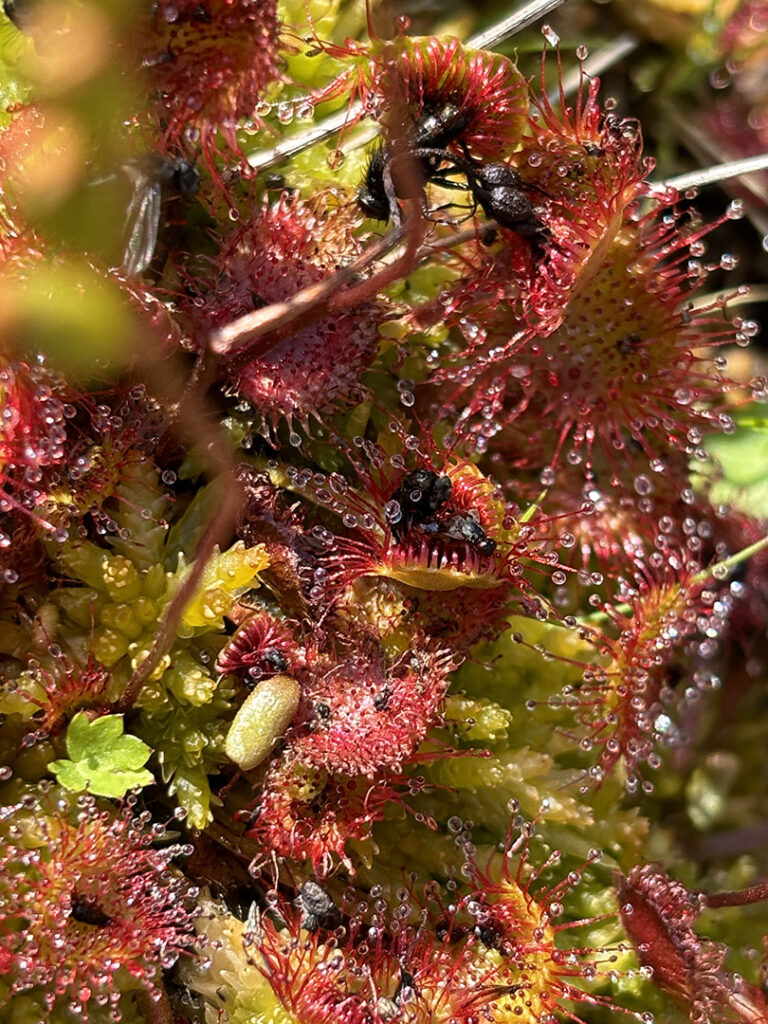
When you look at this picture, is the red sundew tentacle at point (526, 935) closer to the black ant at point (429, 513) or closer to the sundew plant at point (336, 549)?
the sundew plant at point (336, 549)

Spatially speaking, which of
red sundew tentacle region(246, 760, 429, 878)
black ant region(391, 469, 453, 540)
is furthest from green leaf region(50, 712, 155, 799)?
black ant region(391, 469, 453, 540)

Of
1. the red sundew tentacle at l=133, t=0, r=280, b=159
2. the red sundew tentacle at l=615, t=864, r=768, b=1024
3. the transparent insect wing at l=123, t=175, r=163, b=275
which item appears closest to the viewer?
the red sundew tentacle at l=133, t=0, r=280, b=159

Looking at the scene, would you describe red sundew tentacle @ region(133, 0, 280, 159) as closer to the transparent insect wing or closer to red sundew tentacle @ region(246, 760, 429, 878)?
the transparent insect wing

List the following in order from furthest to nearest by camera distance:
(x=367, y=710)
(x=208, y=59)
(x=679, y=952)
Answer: (x=679, y=952) < (x=367, y=710) < (x=208, y=59)

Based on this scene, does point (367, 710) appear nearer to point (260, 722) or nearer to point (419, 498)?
point (260, 722)

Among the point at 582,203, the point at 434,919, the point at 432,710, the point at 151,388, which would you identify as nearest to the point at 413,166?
the point at 582,203

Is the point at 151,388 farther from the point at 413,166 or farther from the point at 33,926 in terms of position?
the point at 33,926

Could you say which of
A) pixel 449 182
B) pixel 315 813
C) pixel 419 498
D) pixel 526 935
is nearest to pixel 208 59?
pixel 449 182

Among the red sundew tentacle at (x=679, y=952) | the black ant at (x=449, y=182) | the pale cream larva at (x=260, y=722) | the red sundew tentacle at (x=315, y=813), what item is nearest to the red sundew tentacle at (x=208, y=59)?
the black ant at (x=449, y=182)
